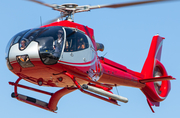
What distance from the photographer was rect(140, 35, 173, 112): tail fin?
2038 cm

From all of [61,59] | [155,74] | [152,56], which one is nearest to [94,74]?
[61,59]

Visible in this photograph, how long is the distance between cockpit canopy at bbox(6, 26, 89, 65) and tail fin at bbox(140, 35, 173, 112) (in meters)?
7.60

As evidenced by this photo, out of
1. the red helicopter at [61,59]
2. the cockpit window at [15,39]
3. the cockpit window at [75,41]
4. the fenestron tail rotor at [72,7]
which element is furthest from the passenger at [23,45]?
the fenestron tail rotor at [72,7]

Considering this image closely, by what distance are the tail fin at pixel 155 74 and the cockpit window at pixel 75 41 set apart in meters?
7.08

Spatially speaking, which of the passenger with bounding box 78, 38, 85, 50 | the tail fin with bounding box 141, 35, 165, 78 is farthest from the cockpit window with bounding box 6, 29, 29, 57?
the tail fin with bounding box 141, 35, 165, 78

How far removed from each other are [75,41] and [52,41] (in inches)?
40.0

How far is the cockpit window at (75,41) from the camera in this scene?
43.3ft

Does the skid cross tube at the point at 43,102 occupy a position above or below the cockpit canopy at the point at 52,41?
below

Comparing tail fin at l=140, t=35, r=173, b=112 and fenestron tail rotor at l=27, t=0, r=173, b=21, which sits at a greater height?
fenestron tail rotor at l=27, t=0, r=173, b=21

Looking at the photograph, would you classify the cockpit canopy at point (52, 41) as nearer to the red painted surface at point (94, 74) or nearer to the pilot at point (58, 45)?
the pilot at point (58, 45)

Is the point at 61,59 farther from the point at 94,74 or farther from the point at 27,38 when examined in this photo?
the point at 94,74

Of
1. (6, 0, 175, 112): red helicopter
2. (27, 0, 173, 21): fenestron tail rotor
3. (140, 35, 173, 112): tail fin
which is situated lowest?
(140, 35, 173, 112): tail fin

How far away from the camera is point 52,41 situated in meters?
12.8

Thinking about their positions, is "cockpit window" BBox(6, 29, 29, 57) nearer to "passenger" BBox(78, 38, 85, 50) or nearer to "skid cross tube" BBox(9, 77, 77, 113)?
"skid cross tube" BBox(9, 77, 77, 113)
